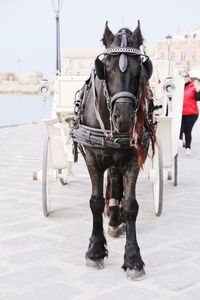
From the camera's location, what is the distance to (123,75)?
3.42 metres

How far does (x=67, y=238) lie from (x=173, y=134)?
6.14ft

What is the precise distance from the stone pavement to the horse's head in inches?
38.4

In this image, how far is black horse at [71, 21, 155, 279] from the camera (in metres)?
3.43

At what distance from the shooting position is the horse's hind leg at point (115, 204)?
15.5 ft

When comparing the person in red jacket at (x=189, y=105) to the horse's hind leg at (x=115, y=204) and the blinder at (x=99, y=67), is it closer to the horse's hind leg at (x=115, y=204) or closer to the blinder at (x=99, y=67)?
the horse's hind leg at (x=115, y=204)

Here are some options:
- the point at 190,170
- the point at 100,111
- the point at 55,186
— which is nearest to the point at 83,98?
the point at 100,111

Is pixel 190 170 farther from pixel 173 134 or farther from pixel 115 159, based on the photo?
pixel 115 159

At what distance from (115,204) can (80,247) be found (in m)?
0.46

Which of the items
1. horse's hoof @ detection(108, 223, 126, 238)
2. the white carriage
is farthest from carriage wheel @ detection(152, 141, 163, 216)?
the white carriage

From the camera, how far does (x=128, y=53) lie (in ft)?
11.4

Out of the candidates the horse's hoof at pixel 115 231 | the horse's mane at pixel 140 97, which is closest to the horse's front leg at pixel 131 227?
the horse's mane at pixel 140 97

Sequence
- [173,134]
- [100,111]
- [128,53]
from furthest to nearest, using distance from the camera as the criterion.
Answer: [173,134], [100,111], [128,53]

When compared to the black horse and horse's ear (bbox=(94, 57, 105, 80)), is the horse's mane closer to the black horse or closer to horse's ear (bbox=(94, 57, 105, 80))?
the black horse

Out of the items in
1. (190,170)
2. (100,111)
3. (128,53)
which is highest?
(128,53)
